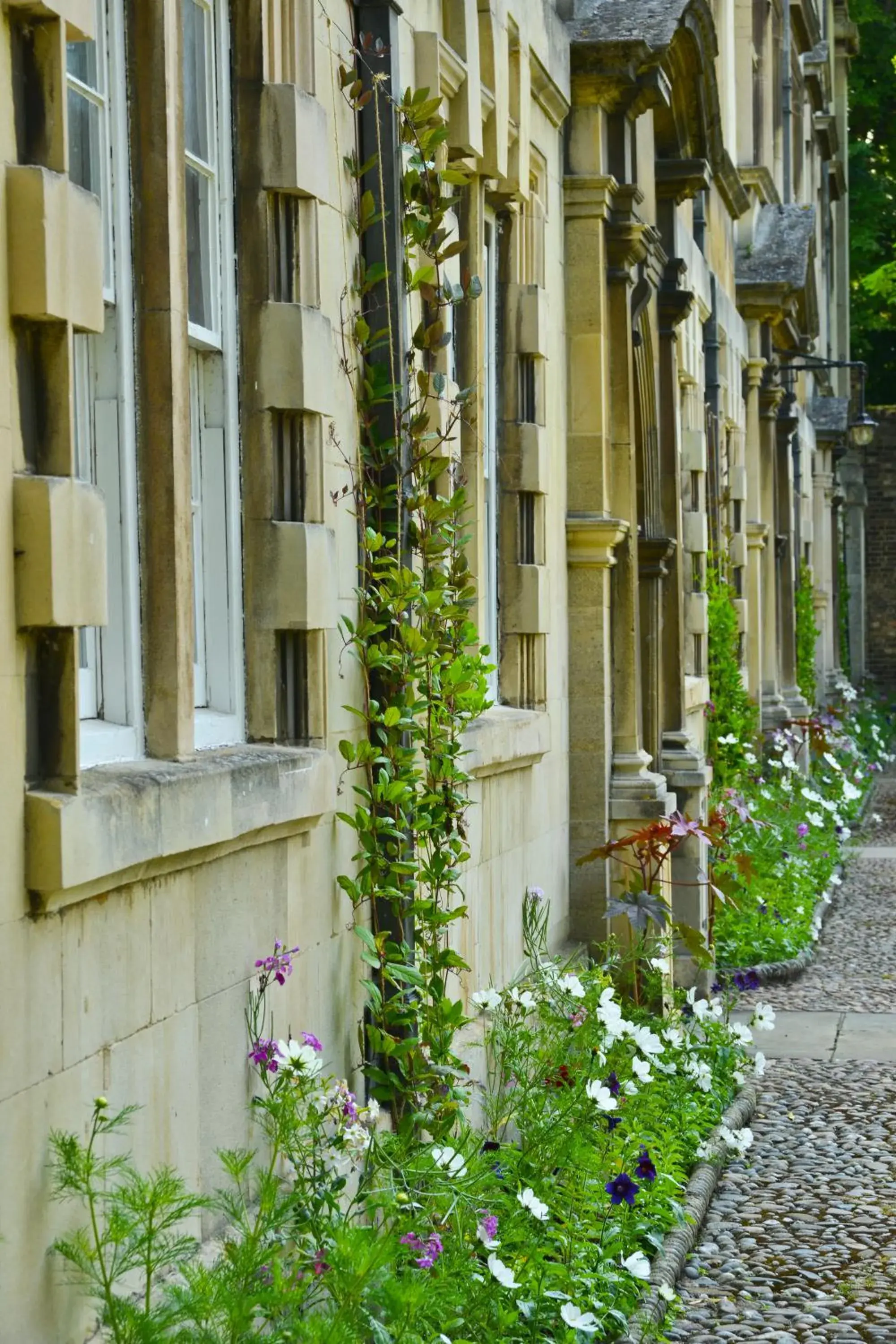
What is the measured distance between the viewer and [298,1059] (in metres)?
3.99

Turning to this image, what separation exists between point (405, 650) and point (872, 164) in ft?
108

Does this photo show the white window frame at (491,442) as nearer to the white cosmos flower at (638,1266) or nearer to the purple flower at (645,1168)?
the purple flower at (645,1168)

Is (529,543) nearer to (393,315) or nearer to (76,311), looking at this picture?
(393,315)

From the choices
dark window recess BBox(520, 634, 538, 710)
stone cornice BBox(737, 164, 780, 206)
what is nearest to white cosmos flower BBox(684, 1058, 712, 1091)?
dark window recess BBox(520, 634, 538, 710)

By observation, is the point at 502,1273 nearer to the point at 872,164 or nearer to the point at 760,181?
the point at 760,181

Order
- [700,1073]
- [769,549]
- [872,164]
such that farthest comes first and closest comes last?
[872,164] < [769,549] < [700,1073]

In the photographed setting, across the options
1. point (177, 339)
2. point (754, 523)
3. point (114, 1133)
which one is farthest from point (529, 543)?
point (754, 523)

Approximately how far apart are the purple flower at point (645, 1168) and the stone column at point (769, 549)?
491 inches

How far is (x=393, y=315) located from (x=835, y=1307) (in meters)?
2.92

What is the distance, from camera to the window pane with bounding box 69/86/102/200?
11.6 ft

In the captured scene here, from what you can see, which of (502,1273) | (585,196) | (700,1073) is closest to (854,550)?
(585,196)

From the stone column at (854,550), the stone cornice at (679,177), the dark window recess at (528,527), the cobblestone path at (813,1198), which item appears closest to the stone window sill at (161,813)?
the cobblestone path at (813,1198)

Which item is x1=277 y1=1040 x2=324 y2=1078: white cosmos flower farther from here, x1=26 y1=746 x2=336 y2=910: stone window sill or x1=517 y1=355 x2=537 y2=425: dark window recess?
x1=517 y1=355 x2=537 y2=425: dark window recess

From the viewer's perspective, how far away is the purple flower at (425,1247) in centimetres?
410
